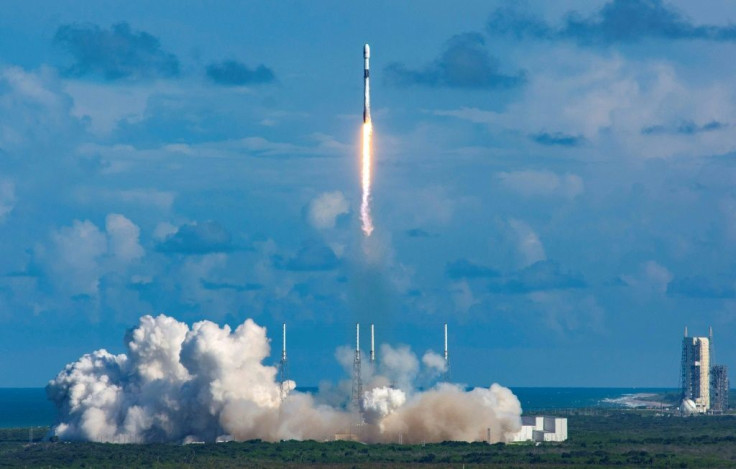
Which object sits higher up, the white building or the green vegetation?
the white building

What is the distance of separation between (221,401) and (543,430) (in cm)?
3700

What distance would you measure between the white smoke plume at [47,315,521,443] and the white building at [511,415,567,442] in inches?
237

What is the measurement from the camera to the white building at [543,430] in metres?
135

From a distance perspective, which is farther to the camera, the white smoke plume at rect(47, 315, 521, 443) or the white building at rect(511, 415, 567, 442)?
the white building at rect(511, 415, 567, 442)

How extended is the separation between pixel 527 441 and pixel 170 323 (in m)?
36.7

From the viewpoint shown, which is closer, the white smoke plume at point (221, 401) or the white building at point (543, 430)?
the white smoke plume at point (221, 401)

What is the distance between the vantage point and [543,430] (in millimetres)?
138000

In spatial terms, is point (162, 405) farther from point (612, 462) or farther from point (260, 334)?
point (612, 462)

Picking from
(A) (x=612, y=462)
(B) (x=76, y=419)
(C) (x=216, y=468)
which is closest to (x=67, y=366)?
(B) (x=76, y=419)

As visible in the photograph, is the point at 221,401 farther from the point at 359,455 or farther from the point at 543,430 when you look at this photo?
the point at 543,430

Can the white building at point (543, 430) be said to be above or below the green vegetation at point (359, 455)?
above

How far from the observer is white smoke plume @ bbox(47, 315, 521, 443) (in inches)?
4656

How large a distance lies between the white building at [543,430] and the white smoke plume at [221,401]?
6027 millimetres

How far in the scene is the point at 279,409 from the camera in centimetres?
12356
